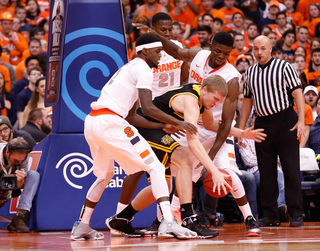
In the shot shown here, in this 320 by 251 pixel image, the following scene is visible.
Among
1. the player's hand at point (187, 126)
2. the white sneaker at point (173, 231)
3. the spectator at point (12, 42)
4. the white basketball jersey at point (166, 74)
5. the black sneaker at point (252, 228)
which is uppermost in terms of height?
the spectator at point (12, 42)

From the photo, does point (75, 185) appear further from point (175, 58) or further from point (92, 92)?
→ point (175, 58)

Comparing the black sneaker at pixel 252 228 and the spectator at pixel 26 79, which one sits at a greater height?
the spectator at pixel 26 79

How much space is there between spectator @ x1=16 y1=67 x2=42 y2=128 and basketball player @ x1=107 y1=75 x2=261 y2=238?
16.3 feet

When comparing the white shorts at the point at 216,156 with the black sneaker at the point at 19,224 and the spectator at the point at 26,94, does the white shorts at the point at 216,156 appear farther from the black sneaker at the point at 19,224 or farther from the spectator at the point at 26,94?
the spectator at the point at 26,94

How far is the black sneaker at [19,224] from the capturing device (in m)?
7.79

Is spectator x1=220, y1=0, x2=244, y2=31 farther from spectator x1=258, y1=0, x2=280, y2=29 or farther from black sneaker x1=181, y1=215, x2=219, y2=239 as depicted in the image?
black sneaker x1=181, y1=215, x2=219, y2=239

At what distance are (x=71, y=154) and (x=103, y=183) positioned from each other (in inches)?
60.7

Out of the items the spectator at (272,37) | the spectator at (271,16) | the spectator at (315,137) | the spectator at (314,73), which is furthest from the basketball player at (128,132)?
the spectator at (271,16)

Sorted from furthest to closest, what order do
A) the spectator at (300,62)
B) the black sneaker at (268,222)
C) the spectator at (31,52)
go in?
the spectator at (31,52) → the spectator at (300,62) → the black sneaker at (268,222)

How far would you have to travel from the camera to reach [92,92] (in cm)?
822

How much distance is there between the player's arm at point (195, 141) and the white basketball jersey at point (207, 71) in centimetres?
90

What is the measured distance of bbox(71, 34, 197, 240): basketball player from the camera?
20.3 ft

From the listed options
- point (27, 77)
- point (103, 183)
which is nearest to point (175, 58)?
point (103, 183)

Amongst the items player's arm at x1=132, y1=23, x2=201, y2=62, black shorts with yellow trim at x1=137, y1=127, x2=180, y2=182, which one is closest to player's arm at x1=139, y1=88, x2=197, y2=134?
black shorts with yellow trim at x1=137, y1=127, x2=180, y2=182
